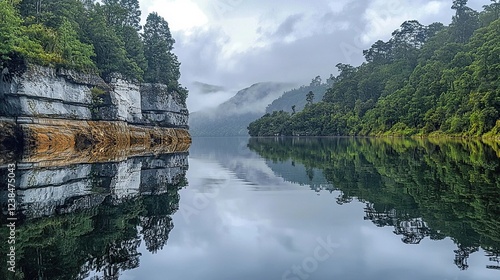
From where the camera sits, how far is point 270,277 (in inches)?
300

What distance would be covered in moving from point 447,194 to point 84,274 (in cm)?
1234

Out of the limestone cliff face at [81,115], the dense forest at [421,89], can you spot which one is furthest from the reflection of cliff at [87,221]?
the dense forest at [421,89]

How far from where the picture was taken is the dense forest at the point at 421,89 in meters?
64.3

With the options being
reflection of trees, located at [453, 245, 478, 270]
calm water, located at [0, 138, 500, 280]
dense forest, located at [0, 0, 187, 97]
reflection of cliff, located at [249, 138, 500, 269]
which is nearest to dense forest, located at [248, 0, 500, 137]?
reflection of cliff, located at [249, 138, 500, 269]

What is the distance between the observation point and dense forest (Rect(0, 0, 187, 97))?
40688mm

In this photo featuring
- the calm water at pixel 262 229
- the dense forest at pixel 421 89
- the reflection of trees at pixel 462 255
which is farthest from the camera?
the dense forest at pixel 421 89

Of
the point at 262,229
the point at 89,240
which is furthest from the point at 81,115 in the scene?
the point at 262,229

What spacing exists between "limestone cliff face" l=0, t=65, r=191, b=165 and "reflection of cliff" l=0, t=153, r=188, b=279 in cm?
1141

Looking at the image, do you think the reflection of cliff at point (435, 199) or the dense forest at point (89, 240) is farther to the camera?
the reflection of cliff at point (435, 199)

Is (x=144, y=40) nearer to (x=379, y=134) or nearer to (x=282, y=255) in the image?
(x=379, y=134)

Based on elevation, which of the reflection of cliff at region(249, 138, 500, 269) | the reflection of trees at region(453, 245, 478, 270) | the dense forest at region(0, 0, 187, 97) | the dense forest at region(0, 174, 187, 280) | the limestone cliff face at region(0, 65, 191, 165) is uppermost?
the dense forest at region(0, 0, 187, 97)

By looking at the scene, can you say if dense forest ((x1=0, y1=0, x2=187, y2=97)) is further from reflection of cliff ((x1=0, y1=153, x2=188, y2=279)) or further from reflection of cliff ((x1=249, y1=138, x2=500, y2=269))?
reflection of cliff ((x1=249, y1=138, x2=500, y2=269))

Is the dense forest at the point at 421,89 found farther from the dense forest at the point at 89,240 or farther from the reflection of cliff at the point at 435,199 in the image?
the dense forest at the point at 89,240

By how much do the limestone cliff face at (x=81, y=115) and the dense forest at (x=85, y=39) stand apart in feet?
5.63
